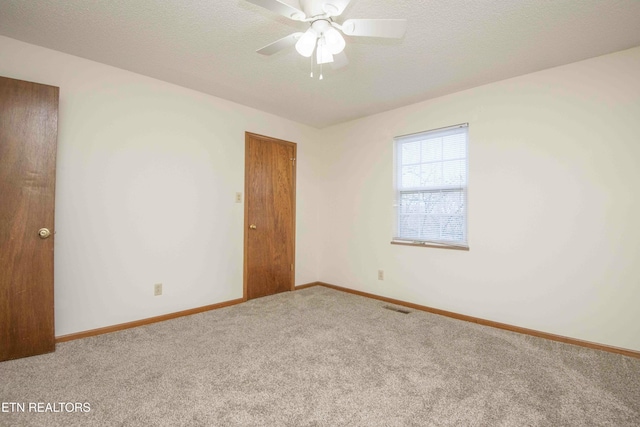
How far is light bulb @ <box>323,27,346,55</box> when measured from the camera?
1.81m

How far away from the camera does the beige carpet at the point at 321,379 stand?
162 cm

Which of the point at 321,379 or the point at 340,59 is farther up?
the point at 340,59

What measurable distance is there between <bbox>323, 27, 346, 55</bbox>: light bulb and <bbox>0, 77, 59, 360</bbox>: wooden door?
7.08 feet

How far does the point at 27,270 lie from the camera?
2.20 meters

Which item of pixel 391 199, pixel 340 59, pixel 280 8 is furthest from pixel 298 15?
pixel 391 199

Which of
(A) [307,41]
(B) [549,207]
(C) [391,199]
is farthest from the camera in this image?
(C) [391,199]

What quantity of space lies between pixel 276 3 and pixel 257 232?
2787 mm

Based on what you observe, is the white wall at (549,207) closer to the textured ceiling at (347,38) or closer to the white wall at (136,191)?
the textured ceiling at (347,38)

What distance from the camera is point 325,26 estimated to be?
1817 mm

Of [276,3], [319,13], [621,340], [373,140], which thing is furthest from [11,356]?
[621,340]

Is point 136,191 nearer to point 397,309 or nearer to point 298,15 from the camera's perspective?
point 298,15

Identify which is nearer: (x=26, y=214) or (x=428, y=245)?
(x=26, y=214)

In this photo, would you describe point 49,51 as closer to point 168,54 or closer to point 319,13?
point 168,54

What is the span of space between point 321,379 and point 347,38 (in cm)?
246
